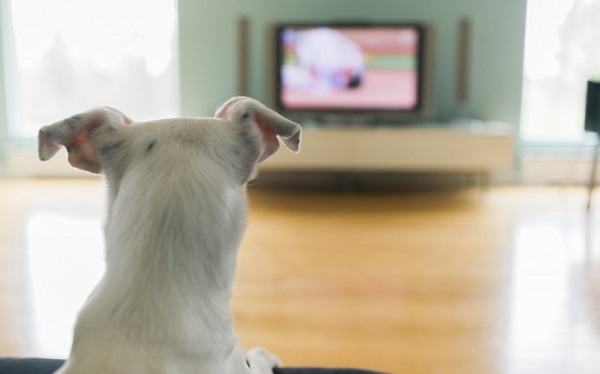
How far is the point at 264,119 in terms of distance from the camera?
3.55 feet

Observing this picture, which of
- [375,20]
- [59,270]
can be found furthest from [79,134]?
[375,20]

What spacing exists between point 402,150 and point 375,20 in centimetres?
114

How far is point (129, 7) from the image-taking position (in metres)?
5.73

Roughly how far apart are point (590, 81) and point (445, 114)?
1.14 meters

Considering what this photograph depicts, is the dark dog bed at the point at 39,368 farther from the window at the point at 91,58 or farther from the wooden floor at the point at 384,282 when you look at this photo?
the window at the point at 91,58

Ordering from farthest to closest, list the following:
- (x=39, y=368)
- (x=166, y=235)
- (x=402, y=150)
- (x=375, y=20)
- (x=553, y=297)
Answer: (x=375, y=20)
(x=402, y=150)
(x=553, y=297)
(x=39, y=368)
(x=166, y=235)

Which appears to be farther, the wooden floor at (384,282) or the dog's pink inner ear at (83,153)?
the wooden floor at (384,282)

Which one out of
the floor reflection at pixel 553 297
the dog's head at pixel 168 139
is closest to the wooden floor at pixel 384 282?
the floor reflection at pixel 553 297

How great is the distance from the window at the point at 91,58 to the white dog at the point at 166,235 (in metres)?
4.73

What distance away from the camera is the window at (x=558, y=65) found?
215 inches

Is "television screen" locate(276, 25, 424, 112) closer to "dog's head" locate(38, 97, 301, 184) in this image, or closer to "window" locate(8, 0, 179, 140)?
"window" locate(8, 0, 179, 140)

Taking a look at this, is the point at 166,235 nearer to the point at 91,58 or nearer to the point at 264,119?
the point at 264,119

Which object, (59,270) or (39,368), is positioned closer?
(39,368)

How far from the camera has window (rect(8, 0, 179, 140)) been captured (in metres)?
5.73
